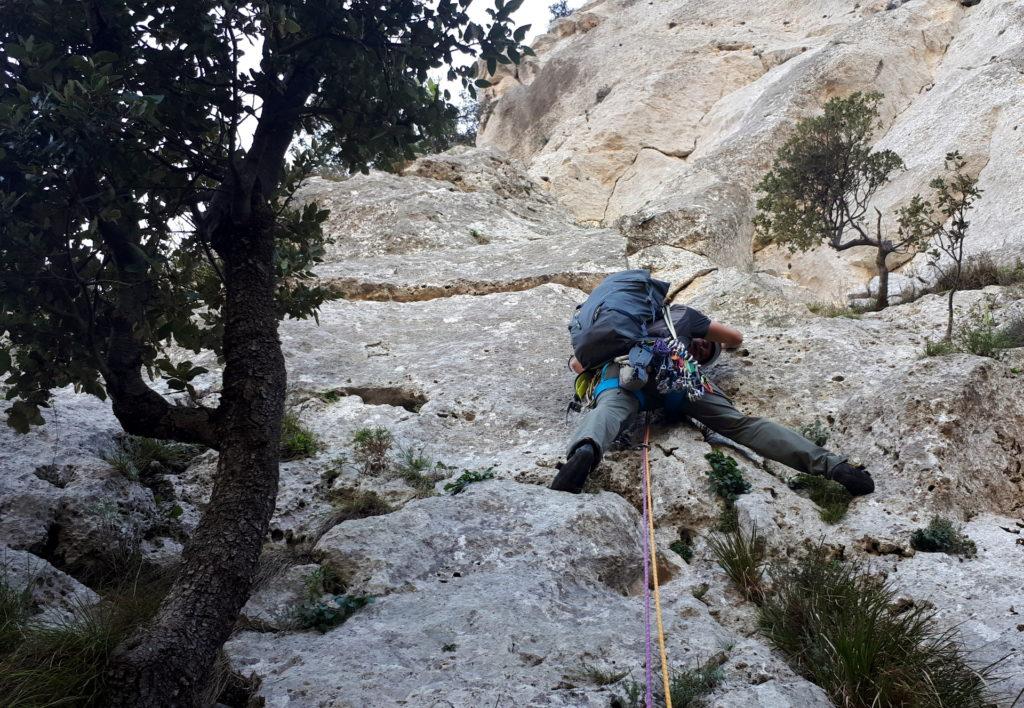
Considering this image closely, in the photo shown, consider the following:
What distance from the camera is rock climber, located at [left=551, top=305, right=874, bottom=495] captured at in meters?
5.98

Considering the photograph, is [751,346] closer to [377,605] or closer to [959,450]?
[959,450]

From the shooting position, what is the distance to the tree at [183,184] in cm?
441

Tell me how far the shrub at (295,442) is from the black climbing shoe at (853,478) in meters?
4.29

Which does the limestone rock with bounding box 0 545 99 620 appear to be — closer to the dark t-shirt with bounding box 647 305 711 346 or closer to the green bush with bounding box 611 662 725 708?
the green bush with bounding box 611 662 725 708

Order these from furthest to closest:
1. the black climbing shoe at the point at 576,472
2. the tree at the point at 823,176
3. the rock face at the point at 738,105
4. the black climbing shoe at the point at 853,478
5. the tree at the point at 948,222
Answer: the rock face at the point at 738,105, the tree at the point at 823,176, the tree at the point at 948,222, the black climbing shoe at the point at 576,472, the black climbing shoe at the point at 853,478

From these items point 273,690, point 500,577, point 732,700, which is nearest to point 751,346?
point 500,577

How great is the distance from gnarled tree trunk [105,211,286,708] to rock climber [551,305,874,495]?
2274mm

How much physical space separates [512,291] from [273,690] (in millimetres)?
7695

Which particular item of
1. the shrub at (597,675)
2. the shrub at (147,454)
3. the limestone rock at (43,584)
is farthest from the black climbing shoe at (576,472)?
the shrub at (147,454)

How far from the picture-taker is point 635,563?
5.45m

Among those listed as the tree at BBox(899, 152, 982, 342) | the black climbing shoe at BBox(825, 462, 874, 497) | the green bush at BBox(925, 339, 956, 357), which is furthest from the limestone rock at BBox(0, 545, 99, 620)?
the tree at BBox(899, 152, 982, 342)

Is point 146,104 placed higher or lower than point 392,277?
lower

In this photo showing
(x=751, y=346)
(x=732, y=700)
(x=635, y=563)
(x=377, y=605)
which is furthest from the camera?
(x=751, y=346)

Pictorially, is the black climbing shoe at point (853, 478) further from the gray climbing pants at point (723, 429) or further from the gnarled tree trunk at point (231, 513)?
the gnarled tree trunk at point (231, 513)
